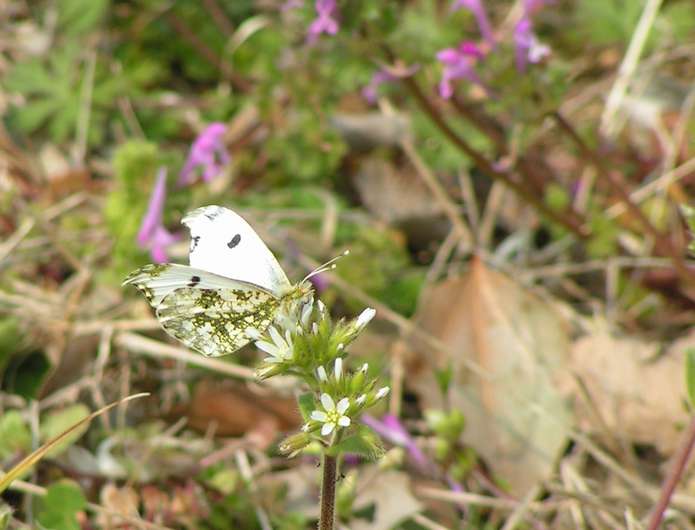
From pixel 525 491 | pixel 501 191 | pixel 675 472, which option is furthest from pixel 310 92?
pixel 675 472

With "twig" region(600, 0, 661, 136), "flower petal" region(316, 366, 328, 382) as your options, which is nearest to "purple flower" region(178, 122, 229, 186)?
"twig" region(600, 0, 661, 136)

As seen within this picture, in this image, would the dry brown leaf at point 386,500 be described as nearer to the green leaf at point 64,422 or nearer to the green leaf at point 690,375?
the green leaf at point 64,422

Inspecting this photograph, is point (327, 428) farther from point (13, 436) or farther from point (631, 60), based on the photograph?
point (631, 60)

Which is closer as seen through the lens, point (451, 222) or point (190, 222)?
point (190, 222)

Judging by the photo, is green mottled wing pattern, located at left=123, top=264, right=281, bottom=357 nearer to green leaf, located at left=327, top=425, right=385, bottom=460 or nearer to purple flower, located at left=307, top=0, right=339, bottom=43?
green leaf, located at left=327, top=425, right=385, bottom=460

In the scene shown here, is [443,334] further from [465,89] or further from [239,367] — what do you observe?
[465,89]

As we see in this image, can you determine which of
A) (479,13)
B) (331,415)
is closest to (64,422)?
(331,415)
